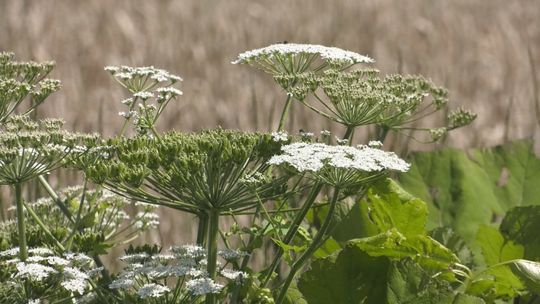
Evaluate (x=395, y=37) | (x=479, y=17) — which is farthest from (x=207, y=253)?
(x=479, y=17)

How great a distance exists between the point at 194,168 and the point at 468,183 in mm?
1722

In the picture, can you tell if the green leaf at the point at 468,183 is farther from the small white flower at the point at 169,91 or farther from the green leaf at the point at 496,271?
the small white flower at the point at 169,91

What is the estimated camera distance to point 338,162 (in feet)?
6.30

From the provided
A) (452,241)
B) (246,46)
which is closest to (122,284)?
(452,241)

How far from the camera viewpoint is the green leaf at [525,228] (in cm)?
296

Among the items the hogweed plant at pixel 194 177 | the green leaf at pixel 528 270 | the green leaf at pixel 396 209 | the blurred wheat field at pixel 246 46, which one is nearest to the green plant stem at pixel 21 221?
the hogweed plant at pixel 194 177

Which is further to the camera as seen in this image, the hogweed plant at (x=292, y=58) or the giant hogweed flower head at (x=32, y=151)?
the hogweed plant at (x=292, y=58)

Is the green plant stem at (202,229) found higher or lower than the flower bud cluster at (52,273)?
higher

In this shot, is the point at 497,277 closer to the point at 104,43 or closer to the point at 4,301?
the point at 4,301

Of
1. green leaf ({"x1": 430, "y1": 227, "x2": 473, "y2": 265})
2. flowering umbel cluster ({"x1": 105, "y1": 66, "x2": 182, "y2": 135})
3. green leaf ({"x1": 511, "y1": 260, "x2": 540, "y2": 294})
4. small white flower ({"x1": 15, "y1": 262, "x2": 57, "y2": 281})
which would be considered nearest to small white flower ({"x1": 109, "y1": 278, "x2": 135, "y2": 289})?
small white flower ({"x1": 15, "y1": 262, "x2": 57, "y2": 281})

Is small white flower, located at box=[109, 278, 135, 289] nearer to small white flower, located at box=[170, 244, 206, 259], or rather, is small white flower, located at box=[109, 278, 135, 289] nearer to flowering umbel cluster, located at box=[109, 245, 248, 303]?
flowering umbel cluster, located at box=[109, 245, 248, 303]

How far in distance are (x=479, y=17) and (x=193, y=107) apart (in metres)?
4.27

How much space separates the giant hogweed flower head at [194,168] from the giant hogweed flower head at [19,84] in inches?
9.6

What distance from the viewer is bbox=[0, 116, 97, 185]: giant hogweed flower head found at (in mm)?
2062
